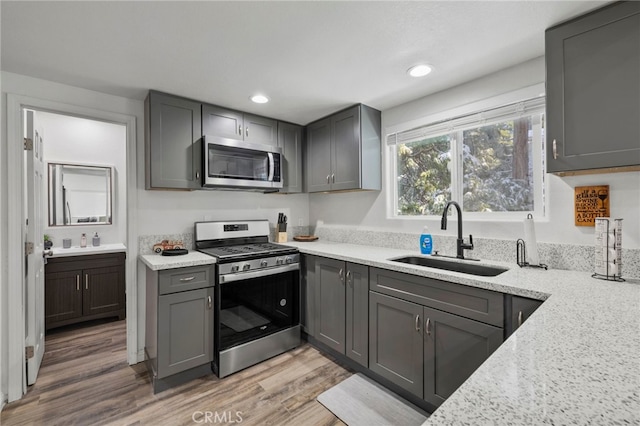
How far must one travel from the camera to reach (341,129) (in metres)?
2.94

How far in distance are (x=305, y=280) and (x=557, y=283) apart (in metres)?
1.86

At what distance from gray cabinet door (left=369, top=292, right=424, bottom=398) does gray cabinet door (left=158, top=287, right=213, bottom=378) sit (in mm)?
1241

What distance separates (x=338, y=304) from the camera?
2.45 metres

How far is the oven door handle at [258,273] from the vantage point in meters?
2.32

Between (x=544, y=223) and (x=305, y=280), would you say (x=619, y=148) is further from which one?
(x=305, y=280)

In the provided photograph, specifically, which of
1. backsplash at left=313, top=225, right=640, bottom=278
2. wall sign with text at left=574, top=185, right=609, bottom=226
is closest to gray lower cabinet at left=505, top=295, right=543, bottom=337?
backsplash at left=313, top=225, right=640, bottom=278

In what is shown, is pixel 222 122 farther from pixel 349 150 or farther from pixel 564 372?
pixel 564 372

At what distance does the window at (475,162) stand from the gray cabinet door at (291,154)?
102 cm

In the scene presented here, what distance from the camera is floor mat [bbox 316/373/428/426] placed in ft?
5.98

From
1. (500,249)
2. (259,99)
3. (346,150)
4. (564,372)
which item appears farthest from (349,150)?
(564,372)

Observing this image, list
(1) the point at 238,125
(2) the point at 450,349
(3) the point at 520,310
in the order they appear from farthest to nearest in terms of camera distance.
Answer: (1) the point at 238,125
(2) the point at 450,349
(3) the point at 520,310

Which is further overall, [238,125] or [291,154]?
[291,154]

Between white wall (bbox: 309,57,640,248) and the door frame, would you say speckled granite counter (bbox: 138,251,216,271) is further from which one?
white wall (bbox: 309,57,640,248)

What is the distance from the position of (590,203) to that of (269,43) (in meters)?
2.10
